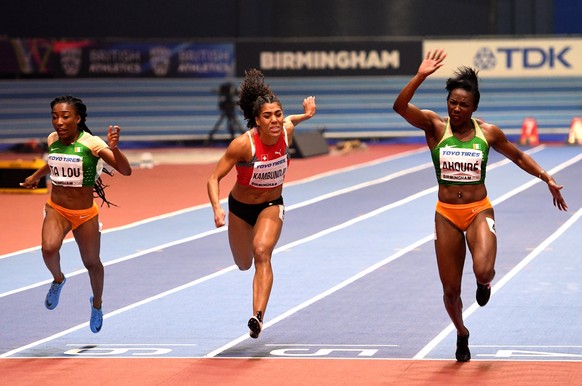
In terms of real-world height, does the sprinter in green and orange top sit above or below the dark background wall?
above

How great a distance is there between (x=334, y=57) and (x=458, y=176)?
81.7 ft

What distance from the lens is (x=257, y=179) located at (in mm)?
9945

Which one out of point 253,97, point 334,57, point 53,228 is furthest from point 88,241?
point 334,57

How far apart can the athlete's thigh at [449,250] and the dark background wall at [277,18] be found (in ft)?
90.2

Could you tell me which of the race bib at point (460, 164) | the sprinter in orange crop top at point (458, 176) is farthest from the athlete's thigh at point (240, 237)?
the race bib at point (460, 164)

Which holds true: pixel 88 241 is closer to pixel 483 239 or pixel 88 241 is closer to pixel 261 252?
pixel 261 252

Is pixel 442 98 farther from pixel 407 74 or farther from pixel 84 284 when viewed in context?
pixel 84 284

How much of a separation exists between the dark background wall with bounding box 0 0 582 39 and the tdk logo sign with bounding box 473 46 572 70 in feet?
9.48

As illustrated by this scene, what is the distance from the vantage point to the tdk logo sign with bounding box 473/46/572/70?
33.6 m

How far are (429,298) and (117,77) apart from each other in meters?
22.7

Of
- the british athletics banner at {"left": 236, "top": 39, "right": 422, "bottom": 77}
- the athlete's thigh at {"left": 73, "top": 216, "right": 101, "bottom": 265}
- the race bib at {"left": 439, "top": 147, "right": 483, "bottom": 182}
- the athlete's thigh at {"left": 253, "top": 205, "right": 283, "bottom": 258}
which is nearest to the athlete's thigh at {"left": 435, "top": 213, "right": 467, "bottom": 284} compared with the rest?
the race bib at {"left": 439, "top": 147, "right": 483, "bottom": 182}

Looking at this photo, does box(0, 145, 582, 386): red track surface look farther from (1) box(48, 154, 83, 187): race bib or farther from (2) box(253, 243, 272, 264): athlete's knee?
(1) box(48, 154, 83, 187): race bib

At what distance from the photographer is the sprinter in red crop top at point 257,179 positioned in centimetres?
973

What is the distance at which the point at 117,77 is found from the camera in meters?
33.4
